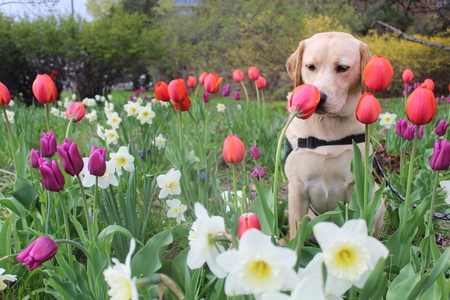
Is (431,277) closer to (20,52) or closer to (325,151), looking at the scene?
(325,151)

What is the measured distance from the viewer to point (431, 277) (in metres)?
0.91

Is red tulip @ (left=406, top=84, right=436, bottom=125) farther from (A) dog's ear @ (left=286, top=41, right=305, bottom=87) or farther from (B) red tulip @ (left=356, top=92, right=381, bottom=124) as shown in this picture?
(A) dog's ear @ (left=286, top=41, right=305, bottom=87)

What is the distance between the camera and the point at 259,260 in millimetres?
637

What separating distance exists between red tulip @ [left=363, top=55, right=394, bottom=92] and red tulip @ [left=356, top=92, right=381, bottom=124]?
0.15 metres

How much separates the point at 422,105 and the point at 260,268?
2.60 feet

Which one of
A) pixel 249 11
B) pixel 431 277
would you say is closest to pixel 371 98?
pixel 431 277

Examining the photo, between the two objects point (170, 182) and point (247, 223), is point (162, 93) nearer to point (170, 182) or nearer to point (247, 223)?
point (170, 182)

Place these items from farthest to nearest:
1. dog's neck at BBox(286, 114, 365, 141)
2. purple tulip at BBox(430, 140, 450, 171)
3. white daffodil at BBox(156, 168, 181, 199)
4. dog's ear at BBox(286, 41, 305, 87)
→ 1. dog's ear at BBox(286, 41, 305, 87)
2. dog's neck at BBox(286, 114, 365, 141)
3. white daffodil at BBox(156, 168, 181, 199)
4. purple tulip at BBox(430, 140, 450, 171)

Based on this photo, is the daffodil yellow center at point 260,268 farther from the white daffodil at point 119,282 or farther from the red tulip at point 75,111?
the red tulip at point 75,111

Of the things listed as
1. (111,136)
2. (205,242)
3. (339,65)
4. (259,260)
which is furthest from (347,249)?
(111,136)

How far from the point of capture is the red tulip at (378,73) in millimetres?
1253

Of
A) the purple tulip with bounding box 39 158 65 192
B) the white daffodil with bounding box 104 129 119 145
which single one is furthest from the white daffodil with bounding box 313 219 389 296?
the white daffodil with bounding box 104 129 119 145

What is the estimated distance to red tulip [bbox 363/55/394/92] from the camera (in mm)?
1253

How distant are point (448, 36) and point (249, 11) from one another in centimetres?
689
